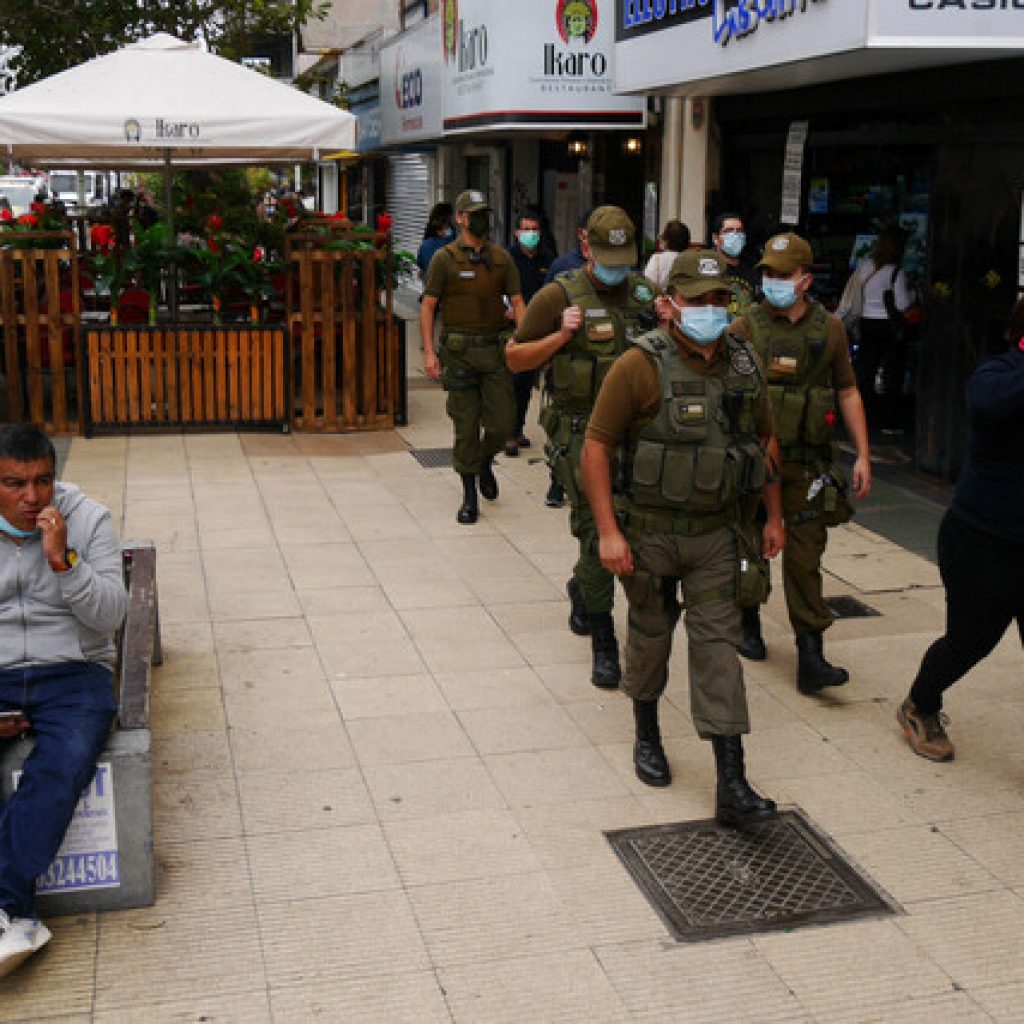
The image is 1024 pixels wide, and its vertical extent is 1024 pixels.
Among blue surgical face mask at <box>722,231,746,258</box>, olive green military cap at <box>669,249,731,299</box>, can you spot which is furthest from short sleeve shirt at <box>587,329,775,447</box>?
blue surgical face mask at <box>722,231,746,258</box>

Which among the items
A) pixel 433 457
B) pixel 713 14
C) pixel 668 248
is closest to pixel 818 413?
pixel 713 14

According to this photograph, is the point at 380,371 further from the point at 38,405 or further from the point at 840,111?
the point at 840,111

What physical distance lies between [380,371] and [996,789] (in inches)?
293

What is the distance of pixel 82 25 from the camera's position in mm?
17266

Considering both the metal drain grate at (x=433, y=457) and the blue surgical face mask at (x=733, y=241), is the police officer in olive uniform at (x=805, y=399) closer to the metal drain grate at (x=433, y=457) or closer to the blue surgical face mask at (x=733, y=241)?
the blue surgical face mask at (x=733, y=241)

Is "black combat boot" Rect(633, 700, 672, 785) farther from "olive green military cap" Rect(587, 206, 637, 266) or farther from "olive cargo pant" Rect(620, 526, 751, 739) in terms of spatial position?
"olive green military cap" Rect(587, 206, 637, 266)

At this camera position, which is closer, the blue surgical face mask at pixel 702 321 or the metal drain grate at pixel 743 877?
the metal drain grate at pixel 743 877

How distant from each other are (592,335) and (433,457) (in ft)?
15.6

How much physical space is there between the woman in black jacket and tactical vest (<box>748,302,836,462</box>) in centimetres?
79

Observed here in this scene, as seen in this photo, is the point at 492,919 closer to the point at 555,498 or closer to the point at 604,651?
the point at 604,651

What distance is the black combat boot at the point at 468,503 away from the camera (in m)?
8.59

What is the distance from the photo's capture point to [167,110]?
10625mm

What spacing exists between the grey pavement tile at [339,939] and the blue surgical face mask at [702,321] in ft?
6.34

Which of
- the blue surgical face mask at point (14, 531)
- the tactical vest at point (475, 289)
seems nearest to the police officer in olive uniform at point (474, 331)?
the tactical vest at point (475, 289)
